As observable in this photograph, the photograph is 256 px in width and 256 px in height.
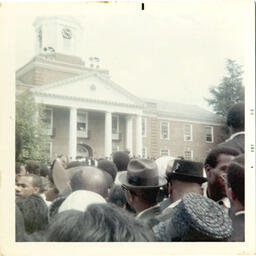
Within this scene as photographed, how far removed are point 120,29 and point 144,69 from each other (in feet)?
2.12

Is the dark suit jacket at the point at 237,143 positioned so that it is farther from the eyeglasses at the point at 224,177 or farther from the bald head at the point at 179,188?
the bald head at the point at 179,188

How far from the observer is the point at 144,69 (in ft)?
20.0

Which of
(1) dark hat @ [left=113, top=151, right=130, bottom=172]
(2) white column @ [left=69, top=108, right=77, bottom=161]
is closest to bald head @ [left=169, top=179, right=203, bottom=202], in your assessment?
(1) dark hat @ [left=113, top=151, right=130, bottom=172]

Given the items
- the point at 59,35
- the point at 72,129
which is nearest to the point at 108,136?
the point at 72,129

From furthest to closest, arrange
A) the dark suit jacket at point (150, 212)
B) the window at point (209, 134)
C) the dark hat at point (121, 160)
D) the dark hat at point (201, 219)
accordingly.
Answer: the window at point (209, 134)
the dark hat at point (121, 160)
the dark suit jacket at point (150, 212)
the dark hat at point (201, 219)

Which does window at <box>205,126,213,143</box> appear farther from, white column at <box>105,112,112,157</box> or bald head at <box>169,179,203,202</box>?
white column at <box>105,112,112,157</box>

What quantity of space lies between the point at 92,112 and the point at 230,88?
191 centimetres

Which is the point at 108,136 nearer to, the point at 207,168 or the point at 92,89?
the point at 92,89

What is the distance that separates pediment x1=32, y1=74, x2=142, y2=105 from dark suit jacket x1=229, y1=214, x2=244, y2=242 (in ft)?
6.73

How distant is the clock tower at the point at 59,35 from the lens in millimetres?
5758

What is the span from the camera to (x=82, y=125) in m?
5.97

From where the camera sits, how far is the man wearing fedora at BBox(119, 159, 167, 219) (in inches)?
208

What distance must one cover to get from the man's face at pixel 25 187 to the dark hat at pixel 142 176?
1181 mm

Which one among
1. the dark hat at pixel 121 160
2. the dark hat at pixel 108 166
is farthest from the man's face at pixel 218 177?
the dark hat at pixel 108 166
